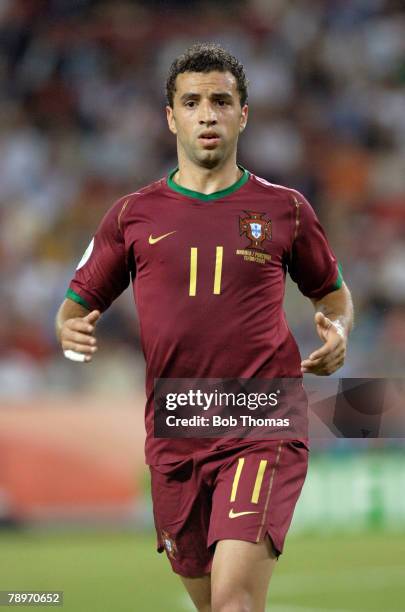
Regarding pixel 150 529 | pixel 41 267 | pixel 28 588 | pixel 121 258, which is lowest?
pixel 150 529

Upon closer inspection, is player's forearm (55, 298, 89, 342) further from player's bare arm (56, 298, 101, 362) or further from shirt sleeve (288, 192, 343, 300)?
shirt sleeve (288, 192, 343, 300)

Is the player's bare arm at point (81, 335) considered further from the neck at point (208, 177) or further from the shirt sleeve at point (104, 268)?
the neck at point (208, 177)

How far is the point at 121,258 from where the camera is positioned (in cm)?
537

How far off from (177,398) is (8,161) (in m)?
10.7

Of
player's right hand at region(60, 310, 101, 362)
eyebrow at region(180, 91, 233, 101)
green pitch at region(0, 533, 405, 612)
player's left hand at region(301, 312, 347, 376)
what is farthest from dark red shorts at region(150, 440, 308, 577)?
green pitch at region(0, 533, 405, 612)

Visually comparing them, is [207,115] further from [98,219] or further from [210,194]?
[98,219]

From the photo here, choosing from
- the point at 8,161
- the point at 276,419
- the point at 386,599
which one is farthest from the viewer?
the point at 8,161

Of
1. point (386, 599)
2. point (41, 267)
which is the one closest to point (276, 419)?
point (386, 599)

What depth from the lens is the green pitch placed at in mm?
8625

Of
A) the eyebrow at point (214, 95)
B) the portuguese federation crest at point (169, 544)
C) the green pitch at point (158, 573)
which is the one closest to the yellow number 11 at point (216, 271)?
the eyebrow at point (214, 95)

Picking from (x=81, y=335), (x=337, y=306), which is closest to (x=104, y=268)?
(x=81, y=335)

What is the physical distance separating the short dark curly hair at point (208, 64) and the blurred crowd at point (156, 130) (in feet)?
25.4

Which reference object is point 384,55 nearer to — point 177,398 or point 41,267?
point 41,267

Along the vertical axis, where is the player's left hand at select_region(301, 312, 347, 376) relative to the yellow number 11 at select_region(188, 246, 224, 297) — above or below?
below
